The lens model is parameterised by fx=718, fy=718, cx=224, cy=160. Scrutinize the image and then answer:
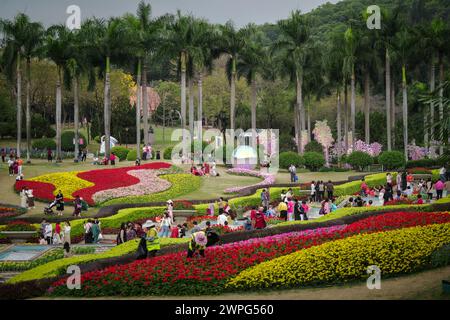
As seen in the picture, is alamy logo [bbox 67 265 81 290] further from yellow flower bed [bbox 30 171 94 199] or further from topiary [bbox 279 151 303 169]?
topiary [bbox 279 151 303 169]

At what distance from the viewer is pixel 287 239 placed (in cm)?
2461

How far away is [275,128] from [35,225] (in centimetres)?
6230

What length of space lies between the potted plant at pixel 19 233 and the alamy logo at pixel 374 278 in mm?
17419

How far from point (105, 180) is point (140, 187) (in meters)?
2.82

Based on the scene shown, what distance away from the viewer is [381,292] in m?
18.3

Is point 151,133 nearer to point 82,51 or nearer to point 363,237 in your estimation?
point 82,51

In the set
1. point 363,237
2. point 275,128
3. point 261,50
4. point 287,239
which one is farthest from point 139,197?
point 275,128

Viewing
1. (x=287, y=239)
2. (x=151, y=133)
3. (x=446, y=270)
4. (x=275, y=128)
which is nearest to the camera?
(x=446, y=270)

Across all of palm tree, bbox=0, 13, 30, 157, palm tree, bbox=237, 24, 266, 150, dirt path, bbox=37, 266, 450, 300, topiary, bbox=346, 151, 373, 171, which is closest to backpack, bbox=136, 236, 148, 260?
dirt path, bbox=37, 266, 450, 300

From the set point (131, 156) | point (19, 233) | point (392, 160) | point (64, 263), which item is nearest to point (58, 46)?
point (131, 156)

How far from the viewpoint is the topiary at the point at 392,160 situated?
5656 cm

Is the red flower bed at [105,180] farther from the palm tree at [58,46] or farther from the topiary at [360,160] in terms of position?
the topiary at [360,160]

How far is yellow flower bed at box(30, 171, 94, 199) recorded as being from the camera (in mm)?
42938

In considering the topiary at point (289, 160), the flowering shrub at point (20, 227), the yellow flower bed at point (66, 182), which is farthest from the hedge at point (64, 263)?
the topiary at point (289, 160)
